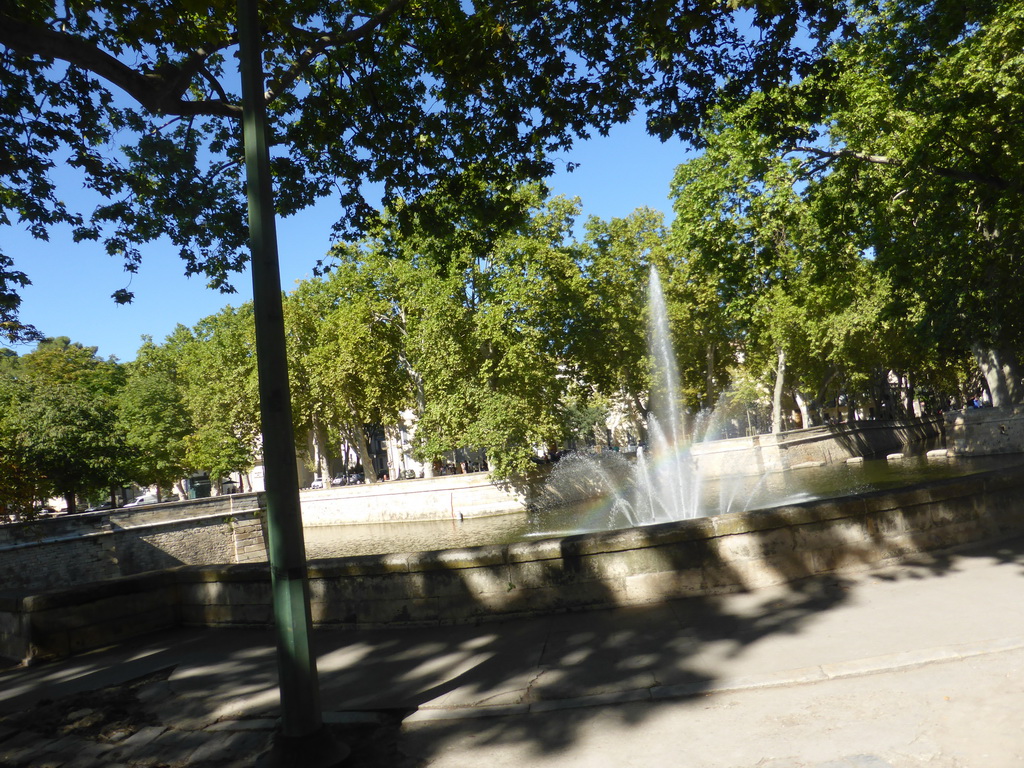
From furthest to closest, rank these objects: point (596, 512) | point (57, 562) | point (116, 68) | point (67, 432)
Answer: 1. point (67, 432)
2. point (596, 512)
3. point (57, 562)
4. point (116, 68)

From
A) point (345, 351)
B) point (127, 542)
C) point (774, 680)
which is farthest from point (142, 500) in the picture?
point (774, 680)

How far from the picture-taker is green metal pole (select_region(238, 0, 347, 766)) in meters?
4.25

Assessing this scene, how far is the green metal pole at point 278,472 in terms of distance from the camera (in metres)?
4.25

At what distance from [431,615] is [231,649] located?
6.04ft

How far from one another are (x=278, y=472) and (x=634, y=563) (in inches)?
141

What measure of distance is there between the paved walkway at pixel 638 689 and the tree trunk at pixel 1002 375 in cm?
2239

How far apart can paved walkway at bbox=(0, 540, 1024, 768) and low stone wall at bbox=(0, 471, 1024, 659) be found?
24cm

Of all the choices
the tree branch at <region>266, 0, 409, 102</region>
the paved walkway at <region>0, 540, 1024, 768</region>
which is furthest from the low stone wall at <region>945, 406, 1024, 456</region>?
the tree branch at <region>266, 0, 409, 102</region>

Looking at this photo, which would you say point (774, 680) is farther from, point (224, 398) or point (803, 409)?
point (803, 409)

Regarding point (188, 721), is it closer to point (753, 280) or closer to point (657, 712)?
point (657, 712)

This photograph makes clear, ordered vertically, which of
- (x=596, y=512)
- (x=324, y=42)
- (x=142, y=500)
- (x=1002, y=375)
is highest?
(x=324, y=42)

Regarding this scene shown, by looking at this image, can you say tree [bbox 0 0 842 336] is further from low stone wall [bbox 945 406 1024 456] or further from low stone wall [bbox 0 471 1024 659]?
low stone wall [bbox 945 406 1024 456]

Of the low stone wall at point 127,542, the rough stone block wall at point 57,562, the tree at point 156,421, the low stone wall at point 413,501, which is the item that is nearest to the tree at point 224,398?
the tree at point 156,421

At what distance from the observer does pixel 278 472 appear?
14.4 feet
